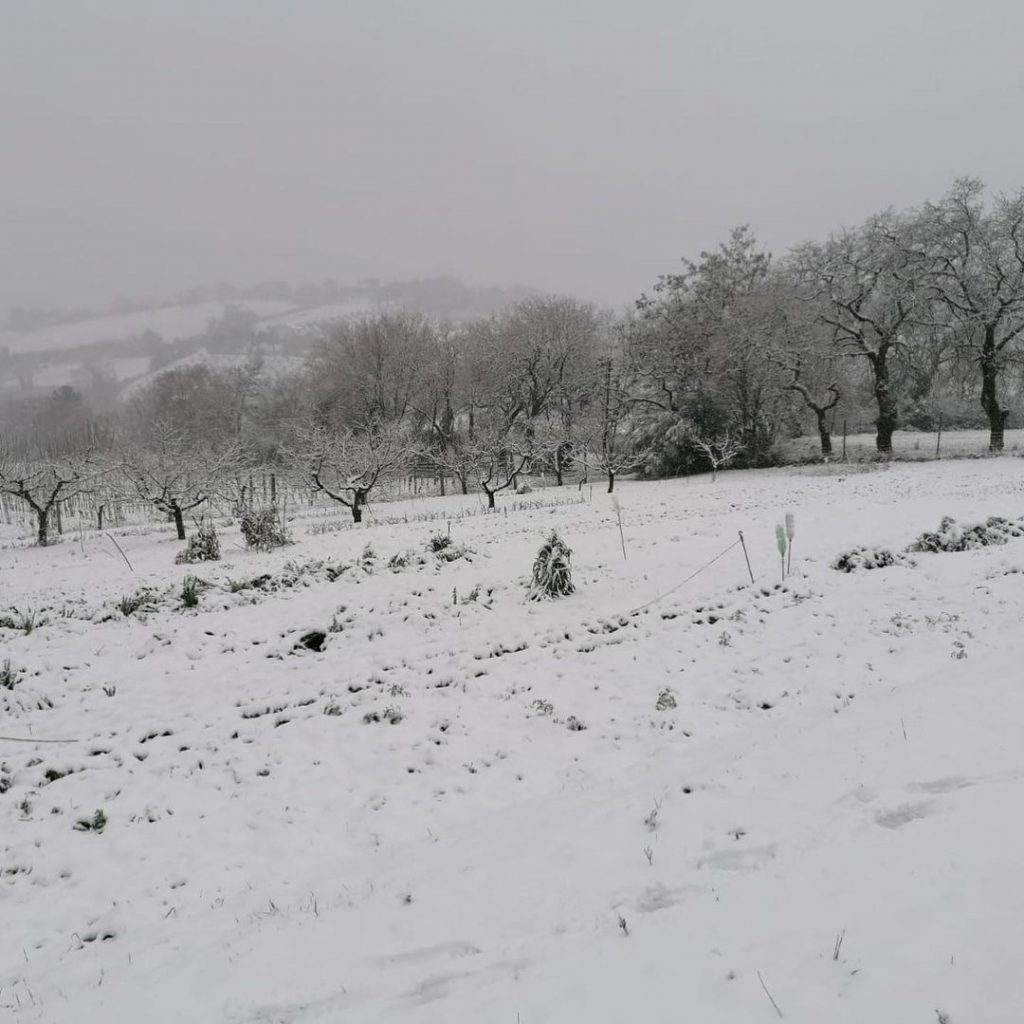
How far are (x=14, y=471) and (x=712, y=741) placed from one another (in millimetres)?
32582

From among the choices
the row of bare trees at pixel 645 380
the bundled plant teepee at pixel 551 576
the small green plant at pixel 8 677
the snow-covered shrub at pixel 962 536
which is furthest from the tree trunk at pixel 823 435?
the small green plant at pixel 8 677

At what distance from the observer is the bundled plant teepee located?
1098cm

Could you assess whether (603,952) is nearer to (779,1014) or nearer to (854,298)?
(779,1014)

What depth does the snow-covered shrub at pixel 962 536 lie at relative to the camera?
11.5 metres

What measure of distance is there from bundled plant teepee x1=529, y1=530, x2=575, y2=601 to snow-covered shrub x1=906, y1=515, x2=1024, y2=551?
7.20 meters

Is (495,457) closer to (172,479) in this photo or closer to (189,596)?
(172,479)

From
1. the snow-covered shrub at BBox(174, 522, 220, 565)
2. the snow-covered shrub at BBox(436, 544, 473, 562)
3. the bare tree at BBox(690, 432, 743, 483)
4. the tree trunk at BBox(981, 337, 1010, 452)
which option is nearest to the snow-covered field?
the snow-covered shrub at BBox(436, 544, 473, 562)

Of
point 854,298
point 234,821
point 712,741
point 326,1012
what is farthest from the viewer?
point 854,298

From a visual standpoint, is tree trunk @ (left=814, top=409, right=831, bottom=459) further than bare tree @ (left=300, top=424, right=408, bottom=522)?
Yes

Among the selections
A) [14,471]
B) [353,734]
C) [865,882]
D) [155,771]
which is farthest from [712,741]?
[14,471]

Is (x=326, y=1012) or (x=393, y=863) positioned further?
(x=393, y=863)

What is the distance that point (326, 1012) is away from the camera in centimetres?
328

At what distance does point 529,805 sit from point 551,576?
19.4 ft

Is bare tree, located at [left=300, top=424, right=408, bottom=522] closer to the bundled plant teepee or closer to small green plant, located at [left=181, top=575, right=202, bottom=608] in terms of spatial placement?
small green plant, located at [left=181, top=575, right=202, bottom=608]
